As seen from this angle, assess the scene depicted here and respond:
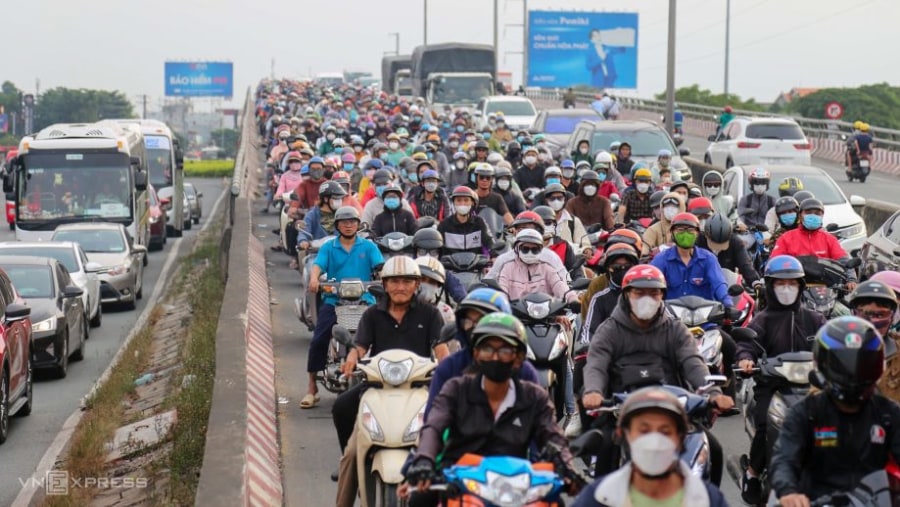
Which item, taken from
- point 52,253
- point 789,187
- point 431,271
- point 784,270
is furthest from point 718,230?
point 52,253

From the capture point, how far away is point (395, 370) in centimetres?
951

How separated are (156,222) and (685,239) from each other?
91.0 feet

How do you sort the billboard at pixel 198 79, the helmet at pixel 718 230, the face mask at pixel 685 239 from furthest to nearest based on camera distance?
the billboard at pixel 198 79 → the helmet at pixel 718 230 → the face mask at pixel 685 239

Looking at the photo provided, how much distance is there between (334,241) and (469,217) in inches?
79.5

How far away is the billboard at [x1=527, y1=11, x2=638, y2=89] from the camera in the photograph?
8038cm

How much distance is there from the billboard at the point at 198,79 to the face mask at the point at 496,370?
115468 millimetres

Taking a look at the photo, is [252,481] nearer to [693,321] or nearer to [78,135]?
[693,321]

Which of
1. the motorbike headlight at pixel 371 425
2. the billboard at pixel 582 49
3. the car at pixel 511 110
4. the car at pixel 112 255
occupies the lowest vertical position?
the car at pixel 112 255

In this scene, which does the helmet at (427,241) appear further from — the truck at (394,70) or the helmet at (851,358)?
the truck at (394,70)

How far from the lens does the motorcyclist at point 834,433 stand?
6.67m

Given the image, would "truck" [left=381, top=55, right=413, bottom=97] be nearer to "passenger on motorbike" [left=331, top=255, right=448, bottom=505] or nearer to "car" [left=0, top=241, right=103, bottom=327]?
"car" [left=0, top=241, right=103, bottom=327]

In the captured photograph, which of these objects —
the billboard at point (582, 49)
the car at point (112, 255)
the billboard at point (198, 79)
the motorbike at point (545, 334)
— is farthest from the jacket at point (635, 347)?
the billboard at point (198, 79)

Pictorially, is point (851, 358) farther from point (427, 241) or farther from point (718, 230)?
point (427, 241)

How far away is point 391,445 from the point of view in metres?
9.04
